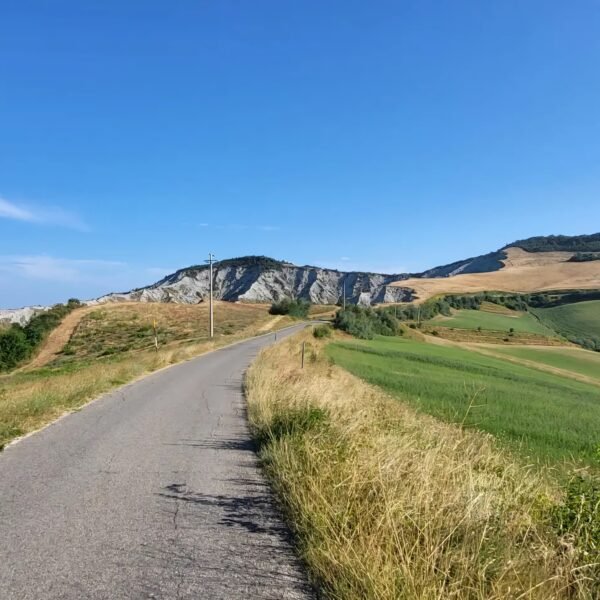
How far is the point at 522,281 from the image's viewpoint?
137125 mm

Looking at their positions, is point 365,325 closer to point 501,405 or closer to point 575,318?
point 501,405

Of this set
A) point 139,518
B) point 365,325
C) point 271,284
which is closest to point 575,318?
point 365,325

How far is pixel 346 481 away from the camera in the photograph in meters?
5.01

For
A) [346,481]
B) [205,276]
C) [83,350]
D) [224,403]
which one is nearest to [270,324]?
[83,350]

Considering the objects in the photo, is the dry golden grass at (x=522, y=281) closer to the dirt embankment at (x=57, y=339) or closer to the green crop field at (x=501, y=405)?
the dirt embankment at (x=57, y=339)

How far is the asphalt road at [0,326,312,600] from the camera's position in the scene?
3639mm

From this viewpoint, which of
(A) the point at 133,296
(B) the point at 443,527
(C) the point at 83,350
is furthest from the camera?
(A) the point at 133,296

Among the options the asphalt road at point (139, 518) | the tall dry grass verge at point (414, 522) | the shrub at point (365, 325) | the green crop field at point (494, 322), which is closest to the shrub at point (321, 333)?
the shrub at point (365, 325)

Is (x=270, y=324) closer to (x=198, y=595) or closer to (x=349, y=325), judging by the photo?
(x=349, y=325)

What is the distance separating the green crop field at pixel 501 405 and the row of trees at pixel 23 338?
35590mm

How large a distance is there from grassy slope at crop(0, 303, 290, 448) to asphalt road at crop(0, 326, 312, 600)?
2.06m

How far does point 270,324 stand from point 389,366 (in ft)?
123

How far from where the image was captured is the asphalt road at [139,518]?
11.9 feet

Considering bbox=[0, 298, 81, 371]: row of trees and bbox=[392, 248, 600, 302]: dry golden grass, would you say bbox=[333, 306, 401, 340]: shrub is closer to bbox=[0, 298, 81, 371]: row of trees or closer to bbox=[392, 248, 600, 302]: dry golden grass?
bbox=[0, 298, 81, 371]: row of trees
